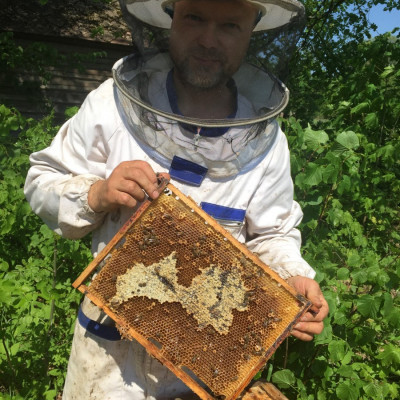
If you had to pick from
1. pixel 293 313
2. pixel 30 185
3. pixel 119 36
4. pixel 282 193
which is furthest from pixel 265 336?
pixel 119 36

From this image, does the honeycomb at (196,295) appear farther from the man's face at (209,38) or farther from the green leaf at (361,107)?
the green leaf at (361,107)

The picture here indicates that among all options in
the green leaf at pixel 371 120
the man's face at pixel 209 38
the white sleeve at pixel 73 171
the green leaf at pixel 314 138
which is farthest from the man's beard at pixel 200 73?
the green leaf at pixel 371 120

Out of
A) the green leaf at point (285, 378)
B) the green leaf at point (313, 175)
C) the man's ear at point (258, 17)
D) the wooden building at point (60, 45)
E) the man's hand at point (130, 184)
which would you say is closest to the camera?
the man's hand at point (130, 184)

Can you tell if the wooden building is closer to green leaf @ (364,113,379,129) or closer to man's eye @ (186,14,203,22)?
green leaf @ (364,113,379,129)

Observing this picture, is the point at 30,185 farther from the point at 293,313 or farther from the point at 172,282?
the point at 293,313

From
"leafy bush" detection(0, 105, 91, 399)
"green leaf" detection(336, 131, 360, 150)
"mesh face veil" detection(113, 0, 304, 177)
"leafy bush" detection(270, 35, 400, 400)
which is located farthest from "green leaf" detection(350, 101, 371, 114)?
"leafy bush" detection(0, 105, 91, 399)

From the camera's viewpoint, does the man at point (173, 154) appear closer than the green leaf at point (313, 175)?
Yes

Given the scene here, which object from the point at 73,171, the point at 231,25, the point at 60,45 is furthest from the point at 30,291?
the point at 60,45

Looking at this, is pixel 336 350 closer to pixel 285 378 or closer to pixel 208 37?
pixel 285 378
